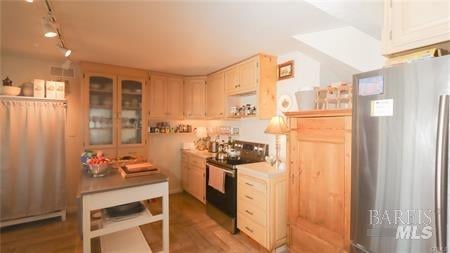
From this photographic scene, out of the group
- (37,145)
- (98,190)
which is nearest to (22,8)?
(98,190)

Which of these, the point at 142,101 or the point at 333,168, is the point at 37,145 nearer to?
the point at 142,101

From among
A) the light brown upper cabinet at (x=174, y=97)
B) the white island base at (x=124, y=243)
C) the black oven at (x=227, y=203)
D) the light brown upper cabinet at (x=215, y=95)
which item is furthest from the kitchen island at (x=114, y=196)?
the light brown upper cabinet at (x=174, y=97)

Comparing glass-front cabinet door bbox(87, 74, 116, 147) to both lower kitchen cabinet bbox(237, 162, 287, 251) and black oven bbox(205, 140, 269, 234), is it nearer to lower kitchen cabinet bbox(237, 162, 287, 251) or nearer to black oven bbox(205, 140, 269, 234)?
black oven bbox(205, 140, 269, 234)

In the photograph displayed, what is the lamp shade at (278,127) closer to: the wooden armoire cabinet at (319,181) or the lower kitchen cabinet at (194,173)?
the wooden armoire cabinet at (319,181)

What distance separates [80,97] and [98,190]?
2298 millimetres

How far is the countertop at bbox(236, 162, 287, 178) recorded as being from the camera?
2.38m

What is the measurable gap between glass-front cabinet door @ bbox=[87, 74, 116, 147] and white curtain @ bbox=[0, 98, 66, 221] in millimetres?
405

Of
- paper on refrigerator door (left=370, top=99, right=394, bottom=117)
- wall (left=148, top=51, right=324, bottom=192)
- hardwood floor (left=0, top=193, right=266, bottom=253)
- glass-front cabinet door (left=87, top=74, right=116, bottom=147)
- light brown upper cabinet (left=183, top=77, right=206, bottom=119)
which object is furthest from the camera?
light brown upper cabinet (left=183, top=77, right=206, bottom=119)

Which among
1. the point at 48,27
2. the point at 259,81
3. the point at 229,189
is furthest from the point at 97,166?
the point at 259,81

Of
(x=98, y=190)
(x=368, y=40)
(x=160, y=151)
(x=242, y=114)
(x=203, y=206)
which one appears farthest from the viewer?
(x=160, y=151)

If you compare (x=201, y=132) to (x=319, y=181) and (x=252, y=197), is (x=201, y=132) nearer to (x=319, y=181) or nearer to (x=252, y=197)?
(x=252, y=197)

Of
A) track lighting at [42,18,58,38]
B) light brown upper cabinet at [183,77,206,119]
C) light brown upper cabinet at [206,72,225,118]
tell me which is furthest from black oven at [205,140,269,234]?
track lighting at [42,18,58,38]

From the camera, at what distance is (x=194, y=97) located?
168 inches

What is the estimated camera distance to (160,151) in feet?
14.1
